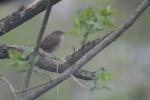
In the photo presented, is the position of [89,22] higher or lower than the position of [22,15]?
lower

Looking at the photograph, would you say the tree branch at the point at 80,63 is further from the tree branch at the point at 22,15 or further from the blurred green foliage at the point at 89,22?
the tree branch at the point at 22,15

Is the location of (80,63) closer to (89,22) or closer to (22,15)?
(89,22)

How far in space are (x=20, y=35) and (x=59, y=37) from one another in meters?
1.74

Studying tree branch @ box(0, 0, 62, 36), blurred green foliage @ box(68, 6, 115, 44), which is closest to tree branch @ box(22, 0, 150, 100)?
blurred green foliage @ box(68, 6, 115, 44)

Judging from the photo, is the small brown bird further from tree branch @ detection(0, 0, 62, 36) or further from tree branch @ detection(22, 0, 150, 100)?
tree branch @ detection(22, 0, 150, 100)

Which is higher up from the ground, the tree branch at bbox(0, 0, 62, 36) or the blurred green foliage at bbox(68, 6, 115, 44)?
the tree branch at bbox(0, 0, 62, 36)

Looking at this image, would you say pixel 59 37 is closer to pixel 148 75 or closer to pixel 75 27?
pixel 75 27

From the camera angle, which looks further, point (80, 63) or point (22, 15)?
point (22, 15)

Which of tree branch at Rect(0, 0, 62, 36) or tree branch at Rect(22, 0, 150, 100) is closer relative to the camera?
tree branch at Rect(22, 0, 150, 100)

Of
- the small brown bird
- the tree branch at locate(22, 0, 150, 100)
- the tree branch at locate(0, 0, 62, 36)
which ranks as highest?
the tree branch at locate(0, 0, 62, 36)

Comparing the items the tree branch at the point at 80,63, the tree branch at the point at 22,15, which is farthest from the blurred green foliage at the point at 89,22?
the tree branch at the point at 22,15

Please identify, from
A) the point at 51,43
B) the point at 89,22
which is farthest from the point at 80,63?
the point at 51,43

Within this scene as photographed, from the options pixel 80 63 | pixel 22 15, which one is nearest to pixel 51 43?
pixel 22 15

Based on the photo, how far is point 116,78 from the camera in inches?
120
